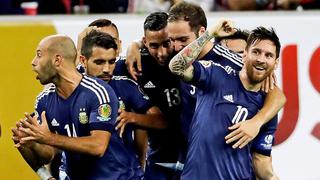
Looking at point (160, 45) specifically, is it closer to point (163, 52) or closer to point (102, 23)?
point (163, 52)

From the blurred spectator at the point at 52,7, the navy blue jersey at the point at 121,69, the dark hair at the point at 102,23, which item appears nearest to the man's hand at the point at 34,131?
the navy blue jersey at the point at 121,69

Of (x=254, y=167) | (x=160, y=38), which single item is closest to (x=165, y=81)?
(x=160, y=38)

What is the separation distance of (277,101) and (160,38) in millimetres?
1132

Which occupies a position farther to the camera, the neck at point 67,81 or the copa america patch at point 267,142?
the copa america patch at point 267,142

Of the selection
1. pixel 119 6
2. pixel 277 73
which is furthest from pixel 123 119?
pixel 119 6

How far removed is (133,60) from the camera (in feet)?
30.7

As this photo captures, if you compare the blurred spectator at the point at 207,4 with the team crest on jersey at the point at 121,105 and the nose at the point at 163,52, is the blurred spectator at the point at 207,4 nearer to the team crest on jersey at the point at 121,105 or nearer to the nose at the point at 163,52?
the nose at the point at 163,52

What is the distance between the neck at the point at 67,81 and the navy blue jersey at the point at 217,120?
0.78m

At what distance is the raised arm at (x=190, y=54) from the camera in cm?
812

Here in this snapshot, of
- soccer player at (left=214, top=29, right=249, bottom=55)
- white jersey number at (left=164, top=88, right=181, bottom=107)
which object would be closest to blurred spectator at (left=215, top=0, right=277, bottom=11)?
soccer player at (left=214, top=29, right=249, bottom=55)

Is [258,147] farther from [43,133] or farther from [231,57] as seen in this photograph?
[43,133]

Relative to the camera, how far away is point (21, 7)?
1150 cm

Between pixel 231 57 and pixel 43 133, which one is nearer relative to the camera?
pixel 43 133

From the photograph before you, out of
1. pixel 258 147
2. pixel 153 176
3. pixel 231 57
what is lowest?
pixel 153 176
